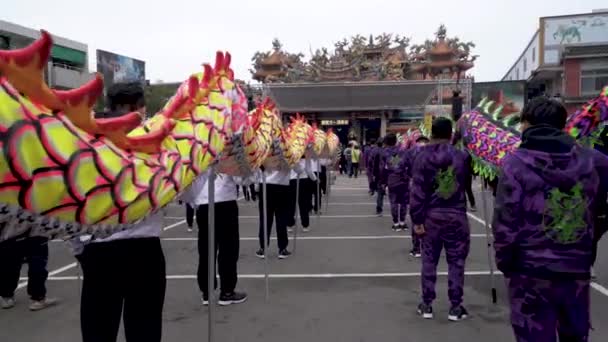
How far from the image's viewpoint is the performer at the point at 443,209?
4.28 meters

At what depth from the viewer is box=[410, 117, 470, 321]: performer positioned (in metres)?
4.28

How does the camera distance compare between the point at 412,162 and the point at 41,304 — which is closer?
the point at 41,304

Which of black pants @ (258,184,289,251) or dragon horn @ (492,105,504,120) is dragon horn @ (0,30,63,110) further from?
black pants @ (258,184,289,251)

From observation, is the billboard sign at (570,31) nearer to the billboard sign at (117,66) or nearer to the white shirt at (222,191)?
the billboard sign at (117,66)

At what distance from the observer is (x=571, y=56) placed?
27.1 meters

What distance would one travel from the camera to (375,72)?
28.8m

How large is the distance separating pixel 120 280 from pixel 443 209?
2.73 meters

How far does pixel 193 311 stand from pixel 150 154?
325 cm

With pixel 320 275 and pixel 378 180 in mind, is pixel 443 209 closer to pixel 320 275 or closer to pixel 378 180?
pixel 320 275

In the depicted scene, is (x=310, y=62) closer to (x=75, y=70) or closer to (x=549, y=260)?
(x=75, y=70)

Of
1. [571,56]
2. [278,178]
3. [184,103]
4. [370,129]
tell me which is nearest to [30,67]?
[184,103]

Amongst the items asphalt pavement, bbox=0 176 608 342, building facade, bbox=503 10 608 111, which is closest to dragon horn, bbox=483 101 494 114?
asphalt pavement, bbox=0 176 608 342

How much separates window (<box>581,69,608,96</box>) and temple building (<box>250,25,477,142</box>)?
5.90 meters

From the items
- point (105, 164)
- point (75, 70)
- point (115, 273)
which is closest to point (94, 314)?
point (115, 273)
